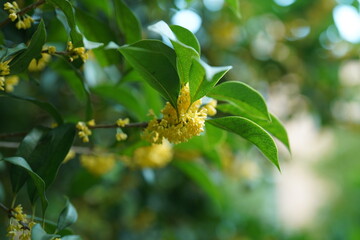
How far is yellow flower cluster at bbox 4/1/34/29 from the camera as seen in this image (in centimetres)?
58

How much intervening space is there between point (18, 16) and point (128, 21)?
0.75 ft

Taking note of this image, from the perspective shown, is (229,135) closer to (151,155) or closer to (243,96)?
(151,155)

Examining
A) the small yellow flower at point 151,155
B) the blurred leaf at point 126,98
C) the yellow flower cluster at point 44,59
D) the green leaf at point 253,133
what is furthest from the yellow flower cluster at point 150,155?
the green leaf at point 253,133

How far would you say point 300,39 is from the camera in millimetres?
1890

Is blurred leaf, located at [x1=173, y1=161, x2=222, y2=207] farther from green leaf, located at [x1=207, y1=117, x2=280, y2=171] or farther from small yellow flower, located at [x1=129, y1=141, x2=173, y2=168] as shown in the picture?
green leaf, located at [x1=207, y1=117, x2=280, y2=171]

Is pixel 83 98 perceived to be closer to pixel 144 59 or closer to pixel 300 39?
pixel 144 59

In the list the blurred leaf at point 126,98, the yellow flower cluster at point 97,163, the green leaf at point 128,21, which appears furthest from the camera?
the yellow flower cluster at point 97,163

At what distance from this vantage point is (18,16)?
0.61 metres

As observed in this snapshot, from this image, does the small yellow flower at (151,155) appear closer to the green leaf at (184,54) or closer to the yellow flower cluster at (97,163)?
the yellow flower cluster at (97,163)

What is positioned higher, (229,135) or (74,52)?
(229,135)

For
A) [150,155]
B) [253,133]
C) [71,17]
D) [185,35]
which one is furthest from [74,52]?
[150,155]

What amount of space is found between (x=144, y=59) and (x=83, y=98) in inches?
17.1

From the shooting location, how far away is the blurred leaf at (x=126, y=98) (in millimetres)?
990

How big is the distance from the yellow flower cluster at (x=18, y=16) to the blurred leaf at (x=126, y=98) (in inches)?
14.1
